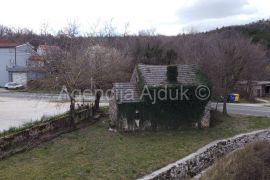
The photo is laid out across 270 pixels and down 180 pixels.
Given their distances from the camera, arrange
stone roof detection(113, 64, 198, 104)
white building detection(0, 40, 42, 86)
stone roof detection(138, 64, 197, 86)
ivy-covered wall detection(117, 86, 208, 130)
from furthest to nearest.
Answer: white building detection(0, 40, 42, 86)
stone roof detection(138, 64, 197, 86)
stone roof detection(113, 64, 198, 104)
ivy-covered wall detection(117, 86, 208, 130)

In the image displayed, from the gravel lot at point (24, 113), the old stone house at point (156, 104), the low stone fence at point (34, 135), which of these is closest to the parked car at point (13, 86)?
the gravel lot at point (24, 113)

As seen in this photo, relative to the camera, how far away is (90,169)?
581 inches

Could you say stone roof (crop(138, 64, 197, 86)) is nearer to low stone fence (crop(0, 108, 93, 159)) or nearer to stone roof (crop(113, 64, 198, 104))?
stone roof (crop(113, 64, 198, 104))

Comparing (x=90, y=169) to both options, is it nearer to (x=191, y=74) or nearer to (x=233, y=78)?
(x=191, y=74)

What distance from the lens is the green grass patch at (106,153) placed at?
568 inches

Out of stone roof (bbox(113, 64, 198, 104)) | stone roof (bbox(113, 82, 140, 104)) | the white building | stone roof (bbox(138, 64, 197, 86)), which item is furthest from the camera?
the white building

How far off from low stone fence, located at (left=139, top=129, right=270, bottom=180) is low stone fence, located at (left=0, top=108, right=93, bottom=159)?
6461 mm

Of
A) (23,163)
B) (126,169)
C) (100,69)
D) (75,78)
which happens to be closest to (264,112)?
(100,69)

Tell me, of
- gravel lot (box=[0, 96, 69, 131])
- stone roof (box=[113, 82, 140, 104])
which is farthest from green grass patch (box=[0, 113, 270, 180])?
gravel lot (box=[0, 96, 69, 131])

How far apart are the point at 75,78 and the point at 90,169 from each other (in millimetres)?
9354

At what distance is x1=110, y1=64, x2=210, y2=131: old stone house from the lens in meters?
22.1

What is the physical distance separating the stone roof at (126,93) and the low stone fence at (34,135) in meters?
2.99

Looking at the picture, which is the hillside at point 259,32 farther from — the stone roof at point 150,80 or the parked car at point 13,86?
the stone roof at point 150,80

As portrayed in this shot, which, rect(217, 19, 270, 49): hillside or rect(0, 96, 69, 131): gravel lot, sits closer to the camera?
rect(0, 96, 69, 131): gravel lot
